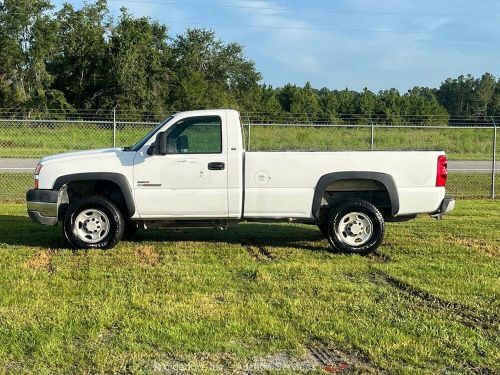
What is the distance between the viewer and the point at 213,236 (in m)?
9.09

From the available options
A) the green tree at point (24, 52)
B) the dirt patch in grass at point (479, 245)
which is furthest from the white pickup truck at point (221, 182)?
the green tree at point (24, 52)

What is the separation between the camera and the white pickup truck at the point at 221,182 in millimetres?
7586

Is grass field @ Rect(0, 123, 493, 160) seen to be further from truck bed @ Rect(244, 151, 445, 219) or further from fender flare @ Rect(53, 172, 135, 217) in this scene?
fender flare @ Rect(53, 172, 135, 217)

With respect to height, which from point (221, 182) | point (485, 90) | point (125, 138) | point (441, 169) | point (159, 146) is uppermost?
point (485, 90)

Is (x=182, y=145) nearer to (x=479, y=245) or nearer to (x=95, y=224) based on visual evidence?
(x=95, y=224)

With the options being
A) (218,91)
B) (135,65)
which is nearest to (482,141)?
(135,65)

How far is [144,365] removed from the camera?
13.0 ft

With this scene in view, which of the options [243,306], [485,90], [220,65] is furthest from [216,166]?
[485,90]

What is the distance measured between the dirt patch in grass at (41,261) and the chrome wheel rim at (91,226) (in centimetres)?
46

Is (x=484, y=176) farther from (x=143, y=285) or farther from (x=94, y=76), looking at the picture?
(x=94, y=76)

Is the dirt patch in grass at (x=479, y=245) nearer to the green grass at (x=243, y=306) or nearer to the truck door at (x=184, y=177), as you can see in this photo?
the green grass at (x=243, y=306)

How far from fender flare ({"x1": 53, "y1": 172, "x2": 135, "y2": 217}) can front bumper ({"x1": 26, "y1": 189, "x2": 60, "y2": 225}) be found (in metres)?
0.18

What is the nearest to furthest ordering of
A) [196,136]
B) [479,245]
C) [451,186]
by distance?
1. [196,136]
2. [479,245]
3. [451,186]

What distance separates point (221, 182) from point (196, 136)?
0.71 m
